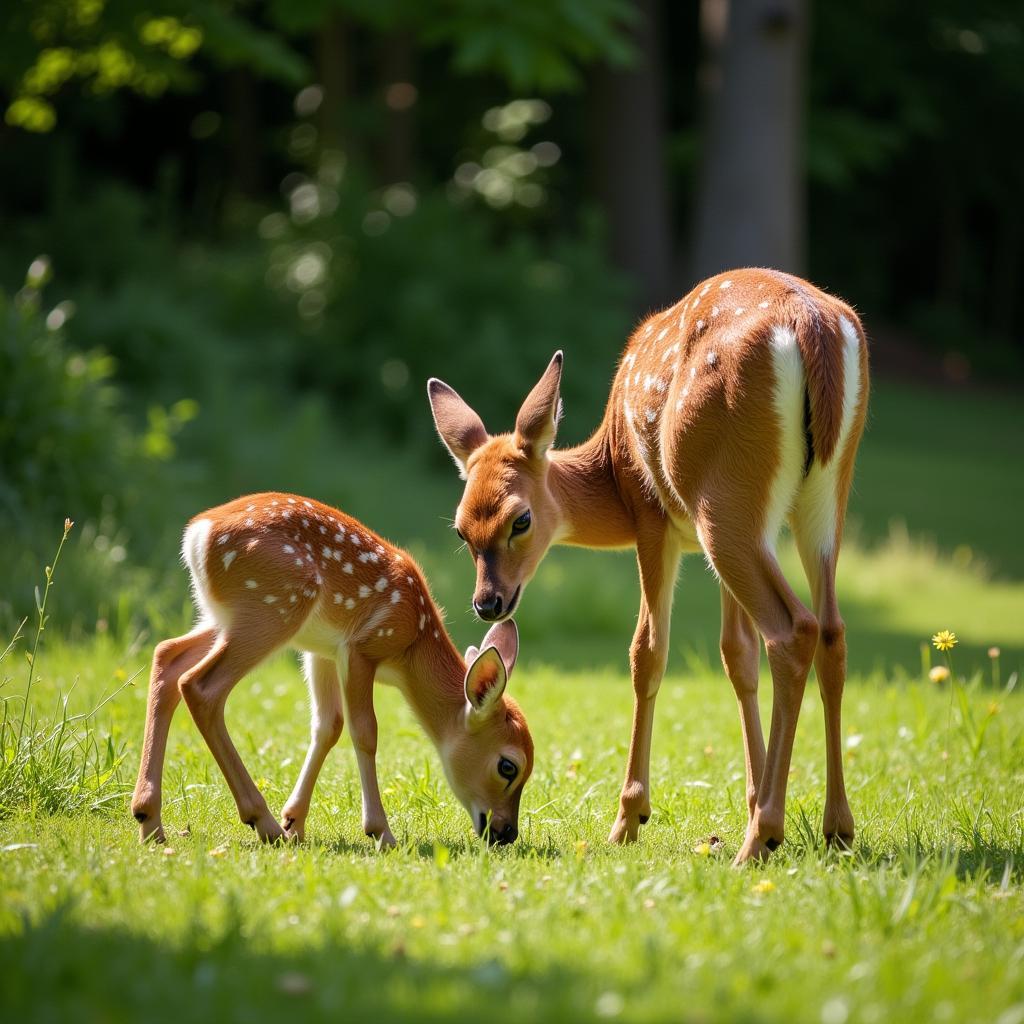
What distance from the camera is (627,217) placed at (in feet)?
72.4

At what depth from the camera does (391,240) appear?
17.6 meters

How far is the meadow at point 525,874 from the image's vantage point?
3383 millimetres

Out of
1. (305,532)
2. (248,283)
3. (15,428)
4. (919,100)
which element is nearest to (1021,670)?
(305,532)

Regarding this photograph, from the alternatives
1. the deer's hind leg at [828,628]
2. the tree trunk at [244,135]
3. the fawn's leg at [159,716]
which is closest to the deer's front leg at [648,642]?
the deer's hind leg at [828,628]

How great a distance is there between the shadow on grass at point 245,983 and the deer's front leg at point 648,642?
1937mm

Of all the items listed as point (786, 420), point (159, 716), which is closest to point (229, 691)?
point (159, 716)

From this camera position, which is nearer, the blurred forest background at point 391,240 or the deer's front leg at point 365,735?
the deer's front leg at point 365,735

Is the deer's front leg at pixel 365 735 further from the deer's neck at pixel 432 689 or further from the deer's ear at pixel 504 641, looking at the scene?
the deer's ear at pixel 504 641

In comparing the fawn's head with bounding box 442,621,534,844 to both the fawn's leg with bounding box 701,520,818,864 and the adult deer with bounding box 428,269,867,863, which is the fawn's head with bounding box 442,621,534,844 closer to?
the adult deer with bounding box 428,269,867,863

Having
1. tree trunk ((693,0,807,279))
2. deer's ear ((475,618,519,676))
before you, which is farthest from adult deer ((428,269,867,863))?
tree trunk ((693,0,807,279))

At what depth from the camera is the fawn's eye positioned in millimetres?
5617

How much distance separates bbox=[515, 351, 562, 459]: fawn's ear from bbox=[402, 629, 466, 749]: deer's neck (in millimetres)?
913

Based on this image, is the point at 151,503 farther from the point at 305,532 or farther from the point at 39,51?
the point at 39,51

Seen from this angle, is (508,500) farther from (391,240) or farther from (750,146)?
(750,146)
